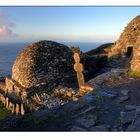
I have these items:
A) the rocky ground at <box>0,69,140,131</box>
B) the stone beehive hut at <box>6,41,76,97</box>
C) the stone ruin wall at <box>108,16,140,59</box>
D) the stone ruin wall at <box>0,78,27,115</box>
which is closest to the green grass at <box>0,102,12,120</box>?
the stone ruin wall at <box>0,78,27,115</box>

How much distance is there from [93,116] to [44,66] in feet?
43.0

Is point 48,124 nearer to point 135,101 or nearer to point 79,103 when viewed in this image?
point 79,103

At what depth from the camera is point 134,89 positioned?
591 inches

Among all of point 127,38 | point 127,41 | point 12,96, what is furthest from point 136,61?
point 127,38

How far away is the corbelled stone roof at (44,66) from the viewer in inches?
974

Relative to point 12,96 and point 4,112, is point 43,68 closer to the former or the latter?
point 12,96

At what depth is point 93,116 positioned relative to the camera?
12.4 m

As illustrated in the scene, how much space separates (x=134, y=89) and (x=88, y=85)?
3102mm

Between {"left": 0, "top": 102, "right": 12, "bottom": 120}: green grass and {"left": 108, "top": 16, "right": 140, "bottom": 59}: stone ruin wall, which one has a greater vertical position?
{"left": 108, "top": 16, "right": 140, "bottom": 59}: stone ruin wall

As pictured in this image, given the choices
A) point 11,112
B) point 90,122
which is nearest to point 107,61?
point 11,112

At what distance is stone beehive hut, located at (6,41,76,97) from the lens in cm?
2464

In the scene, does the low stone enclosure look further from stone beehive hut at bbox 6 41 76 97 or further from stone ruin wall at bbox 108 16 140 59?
stone ruin wall at bbox 108 16 140 59

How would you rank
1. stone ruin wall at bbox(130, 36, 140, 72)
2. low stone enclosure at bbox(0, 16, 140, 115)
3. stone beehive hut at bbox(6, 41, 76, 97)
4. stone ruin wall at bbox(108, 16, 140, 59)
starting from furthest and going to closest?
stone ruin wall at bbox(108, 16, 140, 59) < stone beehive hut at bbox(6, 41, 76, 97) < low stone enclosure at bbox(0, 16, 140, 115) < stone ruin wall at bbox(130, 36, 140, 72)

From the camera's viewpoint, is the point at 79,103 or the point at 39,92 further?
the point at 39,92
